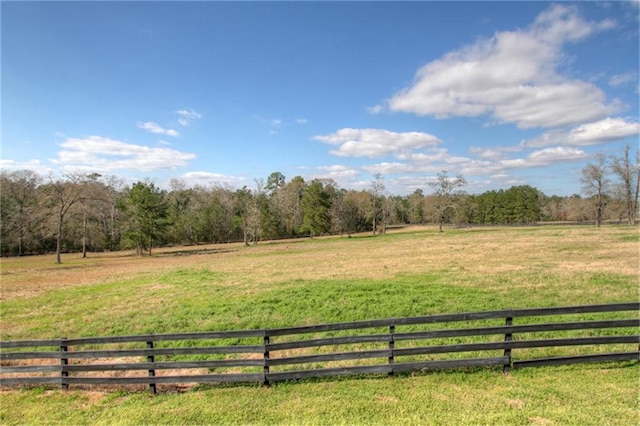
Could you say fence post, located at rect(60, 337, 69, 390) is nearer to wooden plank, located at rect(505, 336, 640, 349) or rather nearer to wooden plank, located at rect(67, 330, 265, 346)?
wooden plank, located at rect(67, 330, 265, 346)

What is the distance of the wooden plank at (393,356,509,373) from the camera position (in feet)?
22.9

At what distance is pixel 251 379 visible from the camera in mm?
7129

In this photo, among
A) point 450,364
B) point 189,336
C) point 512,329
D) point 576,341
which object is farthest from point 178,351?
point 576,341

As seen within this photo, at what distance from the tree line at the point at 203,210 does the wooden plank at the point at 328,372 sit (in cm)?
4673

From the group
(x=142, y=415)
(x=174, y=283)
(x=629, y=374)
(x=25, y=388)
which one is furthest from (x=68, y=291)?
(x=629, y=374)

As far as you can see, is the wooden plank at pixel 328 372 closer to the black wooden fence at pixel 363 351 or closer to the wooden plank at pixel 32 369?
the black wooden fence at pixel 363 351

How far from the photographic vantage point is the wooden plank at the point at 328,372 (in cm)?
706

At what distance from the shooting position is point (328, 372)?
716cm

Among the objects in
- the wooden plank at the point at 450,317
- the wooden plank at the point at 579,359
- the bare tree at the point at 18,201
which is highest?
the bare tree at the point at 18,201

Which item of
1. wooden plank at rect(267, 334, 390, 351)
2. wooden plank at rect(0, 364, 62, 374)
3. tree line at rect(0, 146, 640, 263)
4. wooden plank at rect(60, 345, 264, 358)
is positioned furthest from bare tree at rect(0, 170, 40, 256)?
wooden plank at rect(267, 334, 390, 351)

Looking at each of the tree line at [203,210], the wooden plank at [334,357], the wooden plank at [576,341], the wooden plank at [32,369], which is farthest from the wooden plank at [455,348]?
the tree line at [203,210]

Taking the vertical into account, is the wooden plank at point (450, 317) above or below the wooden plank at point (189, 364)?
above

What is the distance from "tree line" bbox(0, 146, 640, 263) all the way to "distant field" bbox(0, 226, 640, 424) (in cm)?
2474

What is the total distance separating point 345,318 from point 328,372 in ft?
14.4
